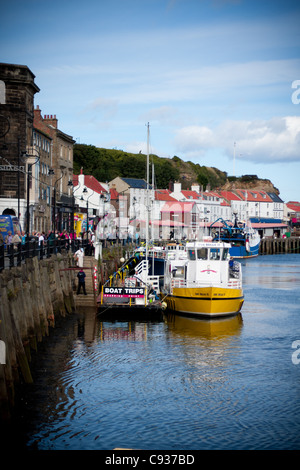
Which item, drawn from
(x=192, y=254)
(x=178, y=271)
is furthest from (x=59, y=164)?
(x=192, y=254)

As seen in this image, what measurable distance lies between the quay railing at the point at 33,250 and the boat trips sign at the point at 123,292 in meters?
4.61

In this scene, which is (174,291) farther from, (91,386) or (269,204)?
(269,204)

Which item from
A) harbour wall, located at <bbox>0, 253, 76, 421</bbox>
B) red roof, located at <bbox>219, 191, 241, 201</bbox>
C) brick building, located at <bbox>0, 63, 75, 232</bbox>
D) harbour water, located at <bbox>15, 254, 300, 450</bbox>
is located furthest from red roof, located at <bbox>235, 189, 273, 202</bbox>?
harbour water, located at <bbox>15, 254, 300, 450</bbox>

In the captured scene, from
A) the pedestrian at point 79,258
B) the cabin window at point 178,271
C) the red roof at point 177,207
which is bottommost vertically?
the cabin window at point 178,271

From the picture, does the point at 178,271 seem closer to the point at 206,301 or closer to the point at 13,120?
the point at 206,301

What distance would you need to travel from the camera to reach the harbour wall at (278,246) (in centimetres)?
12988

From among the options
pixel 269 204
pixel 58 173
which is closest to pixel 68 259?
pixel 58 173

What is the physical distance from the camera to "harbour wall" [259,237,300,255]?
130 m

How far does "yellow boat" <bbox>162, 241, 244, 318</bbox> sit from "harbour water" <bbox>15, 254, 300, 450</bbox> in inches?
41.4

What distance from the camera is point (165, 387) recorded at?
23.5 m

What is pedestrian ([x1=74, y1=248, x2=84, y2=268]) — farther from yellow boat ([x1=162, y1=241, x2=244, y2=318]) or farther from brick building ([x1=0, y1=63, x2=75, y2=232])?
brick building ([x1=0, y1=63, x2=75, y2=232])

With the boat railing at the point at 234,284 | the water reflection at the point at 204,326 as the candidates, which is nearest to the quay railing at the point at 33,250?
the water reflection at the point at 204,326

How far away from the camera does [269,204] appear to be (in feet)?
597

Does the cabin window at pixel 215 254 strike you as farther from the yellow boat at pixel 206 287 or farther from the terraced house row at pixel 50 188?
the terraced house row at pixel 50 188
